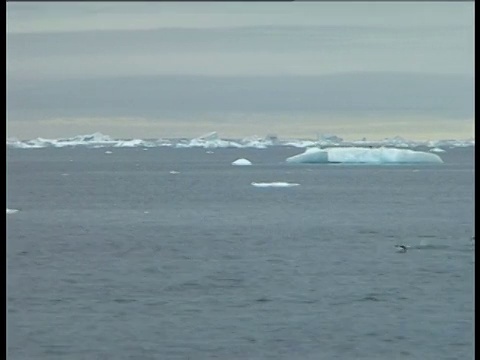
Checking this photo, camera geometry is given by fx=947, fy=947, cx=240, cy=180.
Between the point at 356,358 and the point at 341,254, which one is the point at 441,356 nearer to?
the point at 356,358

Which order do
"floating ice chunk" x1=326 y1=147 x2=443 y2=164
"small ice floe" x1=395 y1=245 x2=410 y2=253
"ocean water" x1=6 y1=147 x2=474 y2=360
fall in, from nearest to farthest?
"ocean water" x1=6 y1=147 x2=474 y2=360
"small ice floe" x1=395 y1=245 x2=410 y2=253
"floating ice chunk" x1=326 y1=147 x2=443 y2=164

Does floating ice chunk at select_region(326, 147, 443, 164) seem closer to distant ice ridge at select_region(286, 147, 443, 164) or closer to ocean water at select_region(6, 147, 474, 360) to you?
distant ice ridge at select_region(286, 147, 443, 164)

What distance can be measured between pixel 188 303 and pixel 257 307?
62cm

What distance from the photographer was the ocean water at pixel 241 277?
6.64m

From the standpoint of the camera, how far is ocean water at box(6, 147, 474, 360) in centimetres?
664

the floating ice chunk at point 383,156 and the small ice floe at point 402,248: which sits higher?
the floating ice chunk at point 383,156

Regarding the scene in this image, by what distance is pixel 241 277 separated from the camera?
10.7 m

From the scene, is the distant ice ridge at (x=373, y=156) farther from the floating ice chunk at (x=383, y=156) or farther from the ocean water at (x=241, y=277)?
the ocean water at (x=241, y=277)

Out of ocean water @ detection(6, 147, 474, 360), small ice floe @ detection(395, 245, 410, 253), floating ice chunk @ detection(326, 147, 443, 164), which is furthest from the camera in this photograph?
floating ice chunk @ detection(326, 147, 443, 164)

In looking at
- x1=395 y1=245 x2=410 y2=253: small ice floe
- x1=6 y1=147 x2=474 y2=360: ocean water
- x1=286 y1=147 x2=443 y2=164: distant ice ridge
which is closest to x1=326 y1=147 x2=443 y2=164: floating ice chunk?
x1=286 y1=147 x2=443 y2=164: distant ice ridge

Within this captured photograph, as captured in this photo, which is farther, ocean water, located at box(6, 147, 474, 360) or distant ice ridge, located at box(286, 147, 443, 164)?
distant ice ridge, located at box(286, 147, 443, 164)

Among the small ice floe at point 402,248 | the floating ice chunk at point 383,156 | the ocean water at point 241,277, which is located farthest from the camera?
the floating ice chunk at point 383,156

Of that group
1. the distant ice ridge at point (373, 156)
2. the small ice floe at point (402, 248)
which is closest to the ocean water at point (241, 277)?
the small ice floe at point (402, 248)

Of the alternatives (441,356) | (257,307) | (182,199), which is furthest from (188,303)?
(182,199)
